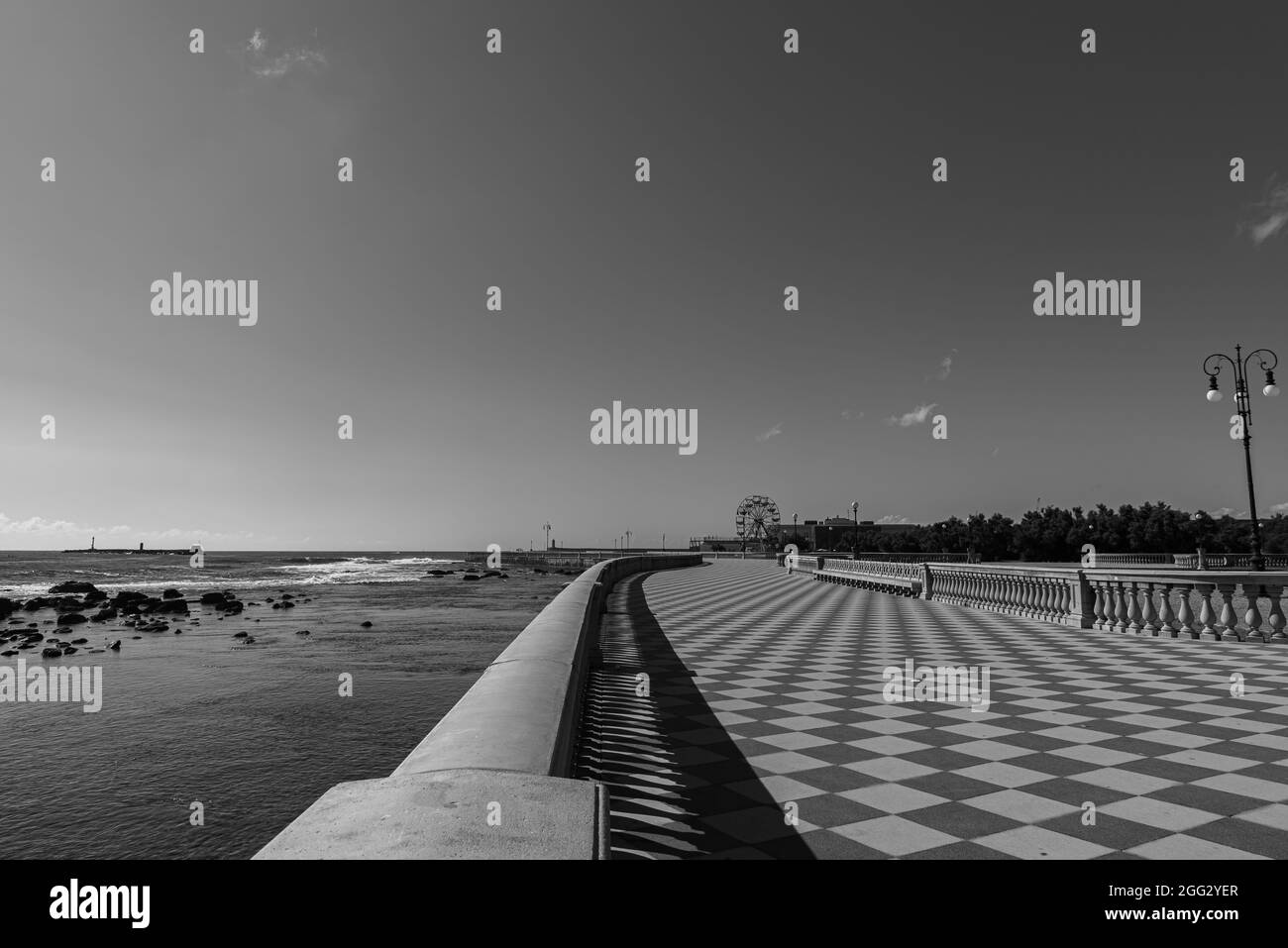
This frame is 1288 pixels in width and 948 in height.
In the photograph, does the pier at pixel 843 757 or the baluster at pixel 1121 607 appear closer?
the pier at pixel 843 757

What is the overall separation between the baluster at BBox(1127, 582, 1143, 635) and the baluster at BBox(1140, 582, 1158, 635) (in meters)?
0.06

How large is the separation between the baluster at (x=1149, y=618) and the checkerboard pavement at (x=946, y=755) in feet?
3.74

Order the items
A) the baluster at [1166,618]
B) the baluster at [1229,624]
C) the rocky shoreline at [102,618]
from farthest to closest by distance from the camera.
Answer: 1. the rocky shoreline at [102,618]
2. the baluster at [1166,618]
3. the baluster at [1229,624]

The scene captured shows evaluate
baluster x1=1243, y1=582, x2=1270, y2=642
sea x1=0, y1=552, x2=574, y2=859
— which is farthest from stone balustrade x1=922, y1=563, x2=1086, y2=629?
sea x1=0, y1=552, x2=574, y2=859

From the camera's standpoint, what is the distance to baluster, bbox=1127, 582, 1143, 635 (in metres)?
12.6

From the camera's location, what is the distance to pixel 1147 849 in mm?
3736

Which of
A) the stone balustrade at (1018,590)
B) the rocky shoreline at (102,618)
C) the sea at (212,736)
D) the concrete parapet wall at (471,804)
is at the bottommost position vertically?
the rocky shoreline at (102,618)

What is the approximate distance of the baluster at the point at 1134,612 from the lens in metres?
12.6

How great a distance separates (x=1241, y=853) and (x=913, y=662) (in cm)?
640

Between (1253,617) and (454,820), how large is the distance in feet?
43.6

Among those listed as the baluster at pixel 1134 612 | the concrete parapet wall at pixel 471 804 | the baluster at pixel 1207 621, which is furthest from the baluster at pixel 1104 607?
the concrete parapet wall at pixel 471 804

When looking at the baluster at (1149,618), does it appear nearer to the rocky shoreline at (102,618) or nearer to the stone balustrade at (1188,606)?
the stone balustrade at (1188,606)
